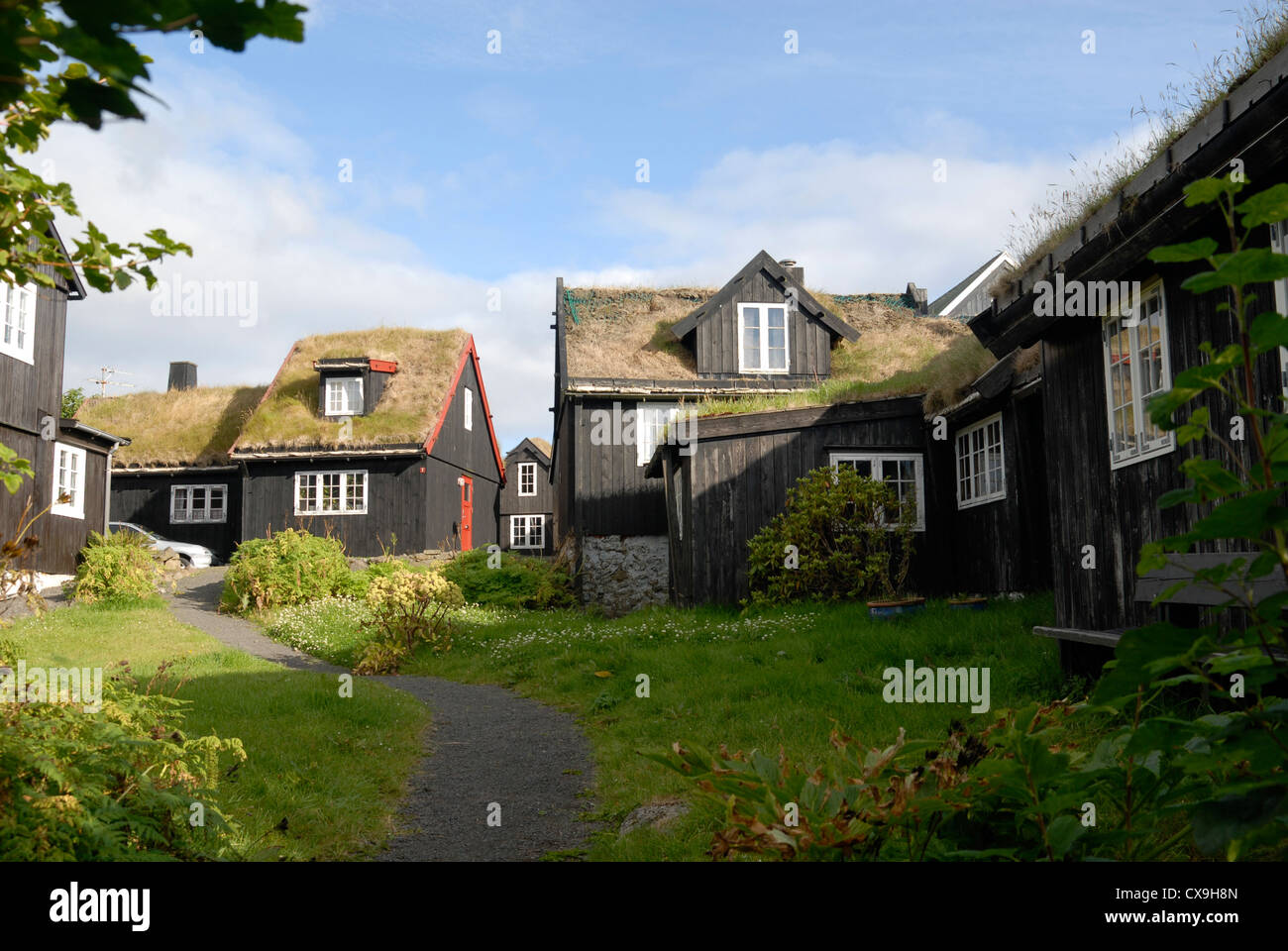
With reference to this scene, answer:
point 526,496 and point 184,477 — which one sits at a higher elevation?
point 526,496

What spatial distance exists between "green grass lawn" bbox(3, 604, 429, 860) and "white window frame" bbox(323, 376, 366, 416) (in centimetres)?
1375

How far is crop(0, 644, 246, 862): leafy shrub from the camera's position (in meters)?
3.11

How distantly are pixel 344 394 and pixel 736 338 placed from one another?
1229cm

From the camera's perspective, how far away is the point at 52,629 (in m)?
13.5

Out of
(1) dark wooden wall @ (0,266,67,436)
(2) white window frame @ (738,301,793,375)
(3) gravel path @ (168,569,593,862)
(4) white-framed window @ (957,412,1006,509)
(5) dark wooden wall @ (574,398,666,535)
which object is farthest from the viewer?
(2) white window frame @ (738,301,793,375)

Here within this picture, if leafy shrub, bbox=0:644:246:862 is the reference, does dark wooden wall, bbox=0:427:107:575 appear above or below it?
above

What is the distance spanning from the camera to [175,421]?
99.3 feet

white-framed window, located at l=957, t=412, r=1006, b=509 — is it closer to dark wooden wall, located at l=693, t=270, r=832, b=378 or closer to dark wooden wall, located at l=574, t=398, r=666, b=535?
dark wooden wall, located at l=693, t=270, r=832, b=378

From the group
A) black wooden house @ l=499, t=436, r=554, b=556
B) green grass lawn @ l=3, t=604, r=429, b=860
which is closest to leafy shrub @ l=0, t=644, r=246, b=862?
green grass lawn @ l=3, t=604, r=429, b=860

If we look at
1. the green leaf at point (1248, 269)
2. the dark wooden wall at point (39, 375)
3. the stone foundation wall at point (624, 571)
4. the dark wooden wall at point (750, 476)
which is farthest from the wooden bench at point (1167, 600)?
the dark wooden wall at point (39, 375)

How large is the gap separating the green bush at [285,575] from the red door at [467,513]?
830 centimetres

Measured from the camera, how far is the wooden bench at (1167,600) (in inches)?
196

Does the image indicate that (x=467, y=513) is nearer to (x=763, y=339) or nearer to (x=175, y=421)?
(x=175, y=421)

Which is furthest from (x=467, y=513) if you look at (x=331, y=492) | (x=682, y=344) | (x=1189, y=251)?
(x=1189, y=251)
